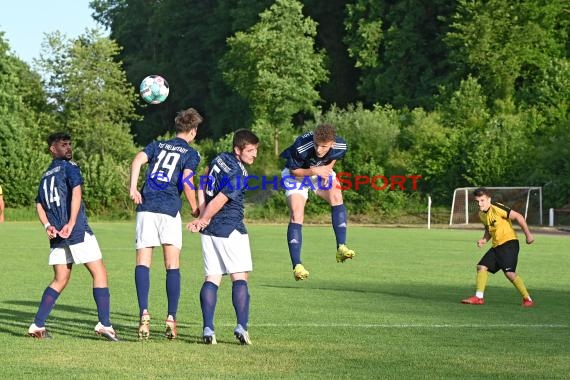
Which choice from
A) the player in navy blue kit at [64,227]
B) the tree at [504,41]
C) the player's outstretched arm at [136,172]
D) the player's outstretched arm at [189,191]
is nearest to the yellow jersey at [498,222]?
the player's outstretched arm at [189,191]

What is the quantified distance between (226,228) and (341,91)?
67.2 meters

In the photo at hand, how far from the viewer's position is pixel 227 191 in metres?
10.8

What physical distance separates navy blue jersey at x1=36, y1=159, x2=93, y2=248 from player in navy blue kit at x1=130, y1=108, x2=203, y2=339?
581 millimetres

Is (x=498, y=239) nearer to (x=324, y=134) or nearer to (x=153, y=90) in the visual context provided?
(x=324, y=134)

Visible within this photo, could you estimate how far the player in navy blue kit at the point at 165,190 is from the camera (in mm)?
11492

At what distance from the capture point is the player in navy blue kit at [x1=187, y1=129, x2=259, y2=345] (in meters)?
10.8

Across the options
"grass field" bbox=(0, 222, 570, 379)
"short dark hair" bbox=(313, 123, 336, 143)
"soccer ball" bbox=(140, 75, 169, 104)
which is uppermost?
"soccer ball" bbox=(140, 75, 169, 104)

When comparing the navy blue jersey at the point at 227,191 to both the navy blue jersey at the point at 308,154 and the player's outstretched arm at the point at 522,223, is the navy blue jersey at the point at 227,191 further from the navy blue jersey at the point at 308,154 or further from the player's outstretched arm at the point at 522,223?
the player's outstretched arm at the point at 522,223

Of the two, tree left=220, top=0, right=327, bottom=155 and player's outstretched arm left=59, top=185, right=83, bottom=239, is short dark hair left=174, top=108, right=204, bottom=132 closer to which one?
player's outstretched arm left=59, top=185, right=83, bottom=239

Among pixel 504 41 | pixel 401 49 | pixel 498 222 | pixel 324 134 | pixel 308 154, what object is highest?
pixel 504 41

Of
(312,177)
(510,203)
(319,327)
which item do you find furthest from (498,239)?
(510,203)

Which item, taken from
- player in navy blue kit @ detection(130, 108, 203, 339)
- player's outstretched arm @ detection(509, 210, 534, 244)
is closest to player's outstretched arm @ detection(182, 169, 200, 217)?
player in navy blue kit @ detection(130, 108, 203, 339)

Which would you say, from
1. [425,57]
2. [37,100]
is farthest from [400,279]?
[37,100]

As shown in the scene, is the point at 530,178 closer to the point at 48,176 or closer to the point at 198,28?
the point at 198,28
